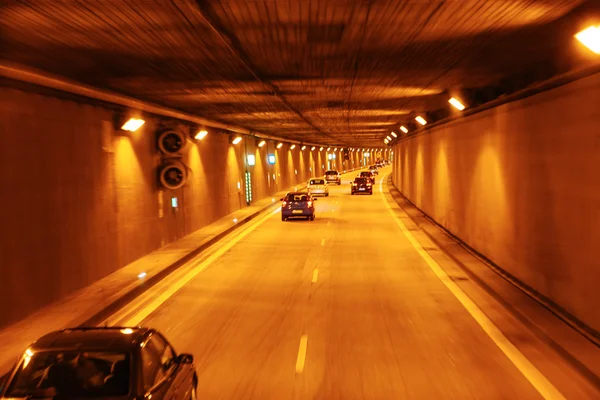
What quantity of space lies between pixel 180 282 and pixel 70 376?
11.7 metres

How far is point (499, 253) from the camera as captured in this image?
17172 mm

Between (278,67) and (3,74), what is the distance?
5.53 m

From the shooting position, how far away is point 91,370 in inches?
224

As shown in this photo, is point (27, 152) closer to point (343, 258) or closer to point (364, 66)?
point (364, 66)

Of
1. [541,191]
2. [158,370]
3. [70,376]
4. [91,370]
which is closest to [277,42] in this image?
[541,191]

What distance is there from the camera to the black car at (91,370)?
5.44 meters

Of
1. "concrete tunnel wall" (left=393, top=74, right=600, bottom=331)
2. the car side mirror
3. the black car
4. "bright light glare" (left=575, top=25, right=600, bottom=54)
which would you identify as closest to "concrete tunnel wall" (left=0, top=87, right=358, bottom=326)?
the car side mirror

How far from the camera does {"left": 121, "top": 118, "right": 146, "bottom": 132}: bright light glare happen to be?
736 inches

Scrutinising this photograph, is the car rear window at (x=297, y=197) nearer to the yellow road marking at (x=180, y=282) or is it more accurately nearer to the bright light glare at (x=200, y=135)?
the yellow road marking at (x=180, y=282)

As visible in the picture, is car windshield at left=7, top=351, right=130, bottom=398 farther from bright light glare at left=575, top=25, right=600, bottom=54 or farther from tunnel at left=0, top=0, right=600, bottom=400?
bright light glare at left=575, top=25, right=600, bottom=54

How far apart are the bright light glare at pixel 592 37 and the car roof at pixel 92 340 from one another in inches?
290

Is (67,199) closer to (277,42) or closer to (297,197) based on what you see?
(277,42)

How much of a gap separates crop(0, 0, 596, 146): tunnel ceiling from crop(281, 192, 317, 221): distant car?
14920mm

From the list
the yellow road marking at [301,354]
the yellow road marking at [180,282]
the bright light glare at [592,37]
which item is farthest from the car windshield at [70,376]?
the bright light glare at [592,37]
